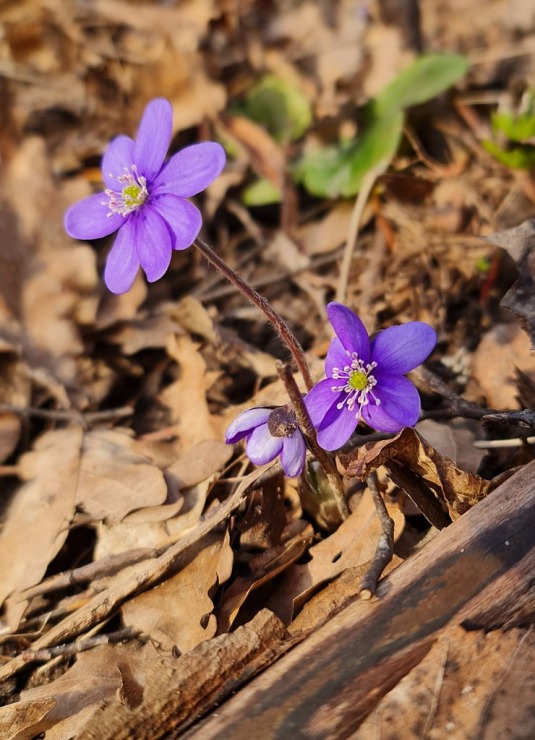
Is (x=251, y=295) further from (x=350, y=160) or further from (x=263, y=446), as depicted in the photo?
(x=350, y=160)

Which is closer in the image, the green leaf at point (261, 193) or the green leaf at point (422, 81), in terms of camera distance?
the green leaf at point (422, 81)

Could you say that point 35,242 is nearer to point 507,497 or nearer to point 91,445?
point 91,445

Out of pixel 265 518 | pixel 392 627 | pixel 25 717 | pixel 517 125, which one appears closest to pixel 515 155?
pixel 517 125

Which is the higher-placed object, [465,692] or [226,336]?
[226,336]

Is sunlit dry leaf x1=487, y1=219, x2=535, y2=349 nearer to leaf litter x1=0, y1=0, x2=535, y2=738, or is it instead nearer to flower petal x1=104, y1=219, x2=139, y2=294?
leaf litter x1=0, y1=0, x2=535, y2=738

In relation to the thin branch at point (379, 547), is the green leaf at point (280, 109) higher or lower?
higher

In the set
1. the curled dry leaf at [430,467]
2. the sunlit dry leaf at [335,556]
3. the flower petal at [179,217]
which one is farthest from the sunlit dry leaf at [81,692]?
the flower petal at [179,217]

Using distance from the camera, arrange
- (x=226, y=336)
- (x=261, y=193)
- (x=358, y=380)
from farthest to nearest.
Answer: (x=261, y=193), (x=226, y=336), (x=358, y=380)

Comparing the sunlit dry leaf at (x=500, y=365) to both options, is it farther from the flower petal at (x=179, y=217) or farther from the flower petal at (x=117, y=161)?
the flower petal at (x=117, y=161)
